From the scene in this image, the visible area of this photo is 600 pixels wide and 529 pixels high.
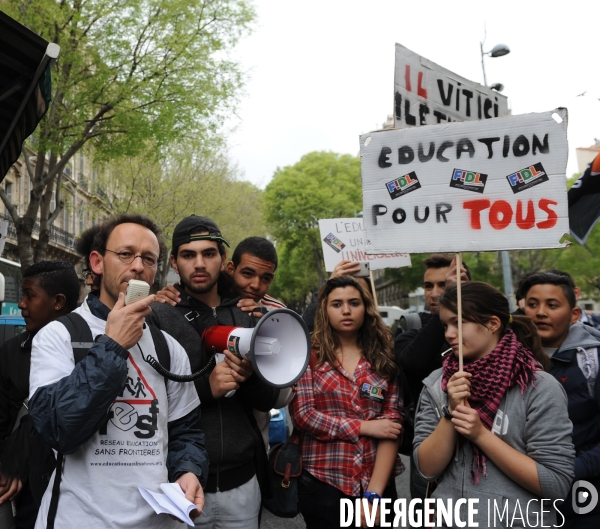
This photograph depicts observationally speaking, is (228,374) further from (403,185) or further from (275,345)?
(403,185)

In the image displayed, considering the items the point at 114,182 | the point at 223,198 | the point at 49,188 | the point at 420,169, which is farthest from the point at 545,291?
the point at 223,198

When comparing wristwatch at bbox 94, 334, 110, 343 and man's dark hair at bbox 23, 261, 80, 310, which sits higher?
man's dark hair at bbox 23, 261, 80, 310

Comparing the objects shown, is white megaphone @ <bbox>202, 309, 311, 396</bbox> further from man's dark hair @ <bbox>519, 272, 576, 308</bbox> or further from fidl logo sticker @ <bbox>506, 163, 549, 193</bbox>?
man's dark hair @ <bbox>519, 272, 576, 308</bbox>

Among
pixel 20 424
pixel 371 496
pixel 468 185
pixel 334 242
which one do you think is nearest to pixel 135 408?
pixel 20 424

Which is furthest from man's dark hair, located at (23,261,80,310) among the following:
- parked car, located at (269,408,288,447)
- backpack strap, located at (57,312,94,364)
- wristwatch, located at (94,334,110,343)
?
parked car, located at (269,408,288,447)

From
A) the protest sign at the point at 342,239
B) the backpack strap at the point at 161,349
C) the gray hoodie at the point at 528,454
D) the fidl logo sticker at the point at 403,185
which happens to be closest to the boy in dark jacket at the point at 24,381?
the backpack strap at the point at 161,349

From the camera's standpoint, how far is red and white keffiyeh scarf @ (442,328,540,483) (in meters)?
2.59

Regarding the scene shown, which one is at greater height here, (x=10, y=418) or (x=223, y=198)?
(x=223, y=198)

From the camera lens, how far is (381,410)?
3.45 metres

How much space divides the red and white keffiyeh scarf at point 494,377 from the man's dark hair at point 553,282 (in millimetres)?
1114

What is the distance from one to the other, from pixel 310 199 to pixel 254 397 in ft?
124

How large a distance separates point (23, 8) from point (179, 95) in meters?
3.11

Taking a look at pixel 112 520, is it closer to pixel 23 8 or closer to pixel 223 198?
pixel 23 8

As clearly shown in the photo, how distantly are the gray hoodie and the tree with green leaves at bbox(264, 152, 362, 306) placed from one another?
119 feet
